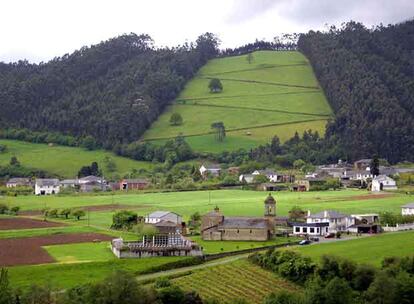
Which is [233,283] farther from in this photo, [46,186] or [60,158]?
[60,158]

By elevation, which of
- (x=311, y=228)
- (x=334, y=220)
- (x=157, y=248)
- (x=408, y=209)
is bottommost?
(x=157, y=248)

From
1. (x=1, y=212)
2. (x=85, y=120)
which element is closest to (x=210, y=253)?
(x=1, y=212)

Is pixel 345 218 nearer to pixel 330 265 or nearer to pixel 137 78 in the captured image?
pixel 330 265

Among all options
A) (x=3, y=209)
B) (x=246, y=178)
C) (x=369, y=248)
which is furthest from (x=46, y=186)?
(x=369, y=248)

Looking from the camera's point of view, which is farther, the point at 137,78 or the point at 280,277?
the point at 137,78

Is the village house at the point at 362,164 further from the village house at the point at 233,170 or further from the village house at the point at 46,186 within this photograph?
the village house at the point at 46,186

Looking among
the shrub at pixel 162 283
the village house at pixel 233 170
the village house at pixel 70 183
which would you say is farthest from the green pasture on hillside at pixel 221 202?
the shrub at pixel 162 283

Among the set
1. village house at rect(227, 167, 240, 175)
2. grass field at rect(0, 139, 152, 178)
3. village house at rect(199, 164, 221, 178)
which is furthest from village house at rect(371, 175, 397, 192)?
grass field at rect(0, 139, 152, 178)

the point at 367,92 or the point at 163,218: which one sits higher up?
the point at 367,92

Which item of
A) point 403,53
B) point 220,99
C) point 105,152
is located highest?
point 403,53
